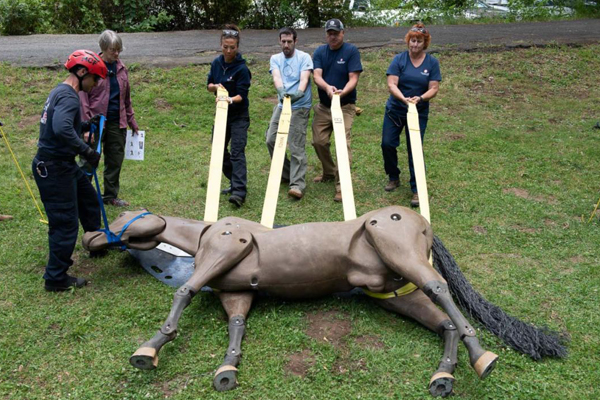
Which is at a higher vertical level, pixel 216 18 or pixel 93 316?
pixel 216 18

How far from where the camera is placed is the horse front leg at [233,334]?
3.54m

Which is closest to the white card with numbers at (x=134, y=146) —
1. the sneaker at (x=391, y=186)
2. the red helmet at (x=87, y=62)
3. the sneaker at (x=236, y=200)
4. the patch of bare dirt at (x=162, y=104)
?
the sneaker at (x=236, y=200)

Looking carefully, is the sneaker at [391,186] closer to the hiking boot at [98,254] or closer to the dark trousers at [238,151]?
the dark trousers at [238,151]

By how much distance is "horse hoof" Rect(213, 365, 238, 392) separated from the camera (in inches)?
139

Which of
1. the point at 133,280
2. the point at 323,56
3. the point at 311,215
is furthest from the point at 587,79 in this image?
the point at 133,280

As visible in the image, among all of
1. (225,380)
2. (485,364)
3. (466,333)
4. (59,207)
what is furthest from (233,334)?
(59,207)

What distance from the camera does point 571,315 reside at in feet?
13.9

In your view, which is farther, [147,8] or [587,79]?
[147,8]

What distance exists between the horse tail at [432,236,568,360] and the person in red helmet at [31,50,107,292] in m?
2.93

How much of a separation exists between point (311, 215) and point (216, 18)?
9989mm

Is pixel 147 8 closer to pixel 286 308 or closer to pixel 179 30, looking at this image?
pixel 179 30

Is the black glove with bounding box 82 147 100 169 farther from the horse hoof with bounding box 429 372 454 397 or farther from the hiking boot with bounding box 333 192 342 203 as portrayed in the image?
the horse hoof with bounding box 429 372 454 397

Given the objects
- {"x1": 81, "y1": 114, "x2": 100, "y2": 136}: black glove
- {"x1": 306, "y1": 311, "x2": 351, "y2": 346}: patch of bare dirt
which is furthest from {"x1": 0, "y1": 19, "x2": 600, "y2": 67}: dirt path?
{"x1": 306, "y1": 311, "x2": 351, "y2": 346}: patch of bare dirt

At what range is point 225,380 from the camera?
3.55m
